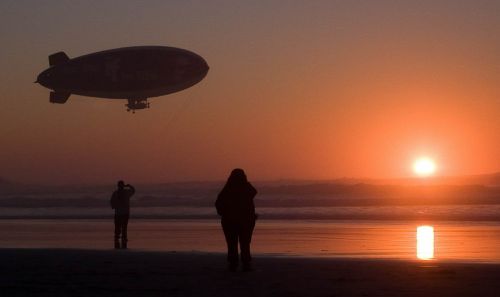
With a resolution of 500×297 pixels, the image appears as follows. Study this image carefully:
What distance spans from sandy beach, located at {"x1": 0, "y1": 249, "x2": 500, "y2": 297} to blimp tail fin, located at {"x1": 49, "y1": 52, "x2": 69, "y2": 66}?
43.4m

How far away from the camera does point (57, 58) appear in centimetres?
6206

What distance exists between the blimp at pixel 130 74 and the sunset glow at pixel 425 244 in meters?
23.2

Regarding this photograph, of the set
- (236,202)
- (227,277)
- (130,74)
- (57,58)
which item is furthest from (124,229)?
(57,58)

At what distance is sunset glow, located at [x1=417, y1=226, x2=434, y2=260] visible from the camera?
74.1 feet

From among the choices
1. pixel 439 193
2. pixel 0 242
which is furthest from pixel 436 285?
pixel 439 193

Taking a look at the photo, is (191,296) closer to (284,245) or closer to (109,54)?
(284,245)

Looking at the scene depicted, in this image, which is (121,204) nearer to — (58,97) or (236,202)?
(236,202)

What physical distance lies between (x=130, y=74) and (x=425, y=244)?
3027cm

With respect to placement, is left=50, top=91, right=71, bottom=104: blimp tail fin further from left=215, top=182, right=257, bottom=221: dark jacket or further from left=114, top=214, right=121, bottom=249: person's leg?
left=215, top=182, right=257, bottom=221: dark jacket

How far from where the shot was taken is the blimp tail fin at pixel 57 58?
2426 inches

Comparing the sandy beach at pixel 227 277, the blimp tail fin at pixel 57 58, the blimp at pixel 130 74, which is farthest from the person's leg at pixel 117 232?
the blimp tail fin at pixel 57 58

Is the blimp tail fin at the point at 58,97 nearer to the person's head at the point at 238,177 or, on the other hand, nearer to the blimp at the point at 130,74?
the blimp at the point at 130,74

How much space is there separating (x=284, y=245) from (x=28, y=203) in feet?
250

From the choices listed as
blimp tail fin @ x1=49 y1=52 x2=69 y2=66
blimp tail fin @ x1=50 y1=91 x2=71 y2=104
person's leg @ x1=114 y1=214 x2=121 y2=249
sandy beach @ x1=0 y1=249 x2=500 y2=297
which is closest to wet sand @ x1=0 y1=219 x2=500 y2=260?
person's leg @ x1=114 y1=214 x2=121 y2=249
